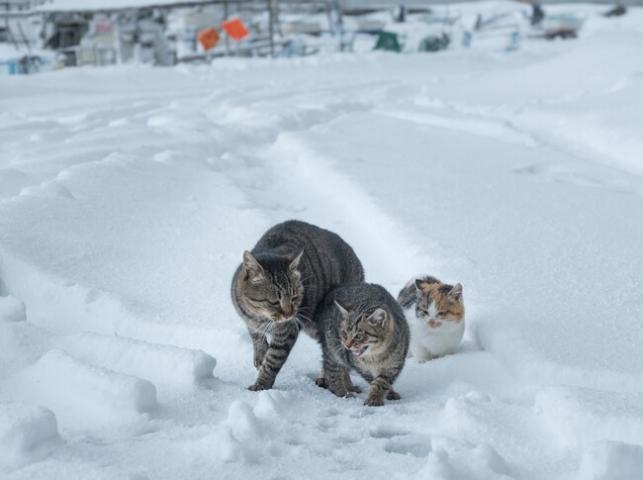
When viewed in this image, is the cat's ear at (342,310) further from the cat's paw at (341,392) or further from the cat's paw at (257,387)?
the cat's paw at (257,387)

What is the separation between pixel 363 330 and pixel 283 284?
0.38 meters

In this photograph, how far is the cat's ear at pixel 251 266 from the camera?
347 centimetres

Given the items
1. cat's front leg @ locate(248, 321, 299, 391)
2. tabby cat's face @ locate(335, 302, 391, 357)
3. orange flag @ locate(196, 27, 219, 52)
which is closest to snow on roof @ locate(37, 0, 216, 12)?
orange flag @ locate(196, 27, 219, 52)

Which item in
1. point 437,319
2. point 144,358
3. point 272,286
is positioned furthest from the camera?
point 437,319

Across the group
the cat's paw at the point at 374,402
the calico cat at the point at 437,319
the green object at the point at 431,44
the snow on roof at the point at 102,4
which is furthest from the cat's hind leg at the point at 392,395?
the green object at the point at 431,44

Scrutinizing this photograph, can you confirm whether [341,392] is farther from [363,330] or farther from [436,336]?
[436,336]

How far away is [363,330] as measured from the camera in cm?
345

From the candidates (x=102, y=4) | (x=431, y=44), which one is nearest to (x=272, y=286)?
(x=102, y=4)

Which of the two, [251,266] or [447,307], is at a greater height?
[251,266]

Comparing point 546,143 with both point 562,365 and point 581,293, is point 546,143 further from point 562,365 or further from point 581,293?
point 562,365

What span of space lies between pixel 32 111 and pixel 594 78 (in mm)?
8114

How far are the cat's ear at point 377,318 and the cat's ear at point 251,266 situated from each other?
479mm

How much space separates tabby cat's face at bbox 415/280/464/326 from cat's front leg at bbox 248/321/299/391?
0.63 meters

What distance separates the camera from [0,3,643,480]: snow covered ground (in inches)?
104
